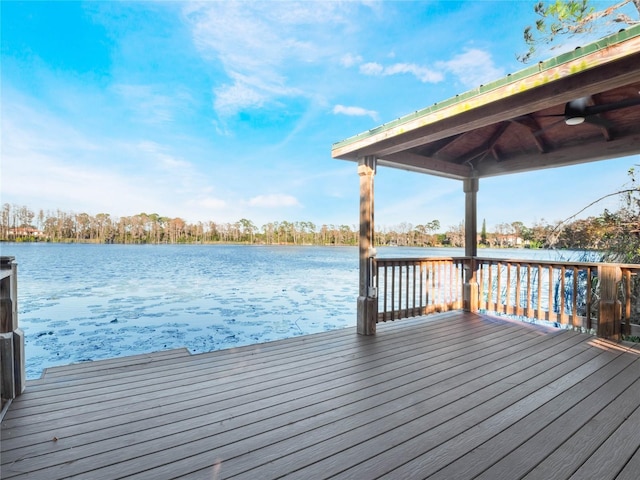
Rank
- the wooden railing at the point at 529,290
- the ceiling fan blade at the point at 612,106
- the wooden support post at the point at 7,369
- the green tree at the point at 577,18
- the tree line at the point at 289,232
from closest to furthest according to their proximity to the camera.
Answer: the wooden support post at the point at 7,369, the ceiling fan blade at the point at 612,106, the wooden railing at the point at 529,290, the green tree at the point at 577,18, the tree line at the point at 289,232

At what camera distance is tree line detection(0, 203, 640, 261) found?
17.7 ft

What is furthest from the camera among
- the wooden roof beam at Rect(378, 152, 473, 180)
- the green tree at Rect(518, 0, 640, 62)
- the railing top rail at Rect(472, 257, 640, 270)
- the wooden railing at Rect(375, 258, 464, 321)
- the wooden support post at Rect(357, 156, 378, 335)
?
the green tree at Rect(518, 0, 640, 62)

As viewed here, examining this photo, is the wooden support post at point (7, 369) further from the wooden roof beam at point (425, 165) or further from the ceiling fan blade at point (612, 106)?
the ceiling fan blade at point (612, 106)

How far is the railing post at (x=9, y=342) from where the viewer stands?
2061 millimetres

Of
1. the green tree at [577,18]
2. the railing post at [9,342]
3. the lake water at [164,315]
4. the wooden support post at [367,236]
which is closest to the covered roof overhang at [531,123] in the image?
the wooden support post at [367,236]

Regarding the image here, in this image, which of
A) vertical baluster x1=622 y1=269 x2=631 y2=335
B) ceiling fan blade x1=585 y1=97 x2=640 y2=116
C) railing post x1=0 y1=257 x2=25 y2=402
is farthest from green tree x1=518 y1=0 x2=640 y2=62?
railing post x1=0 y1=257 x2=25 y2=402

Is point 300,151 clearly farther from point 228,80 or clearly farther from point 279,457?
point 279,457

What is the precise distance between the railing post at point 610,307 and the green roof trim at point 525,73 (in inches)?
109

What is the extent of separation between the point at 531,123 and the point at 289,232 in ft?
152

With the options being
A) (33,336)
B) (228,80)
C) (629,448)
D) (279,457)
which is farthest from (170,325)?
(228,80)

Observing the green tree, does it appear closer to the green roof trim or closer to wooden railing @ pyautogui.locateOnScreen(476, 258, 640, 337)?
wooden railing @ pyautogui.locateOnScreen(476, 258, 640, 337)

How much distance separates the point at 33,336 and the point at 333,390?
5287 mm

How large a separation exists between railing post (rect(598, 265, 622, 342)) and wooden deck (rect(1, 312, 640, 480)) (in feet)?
2.08

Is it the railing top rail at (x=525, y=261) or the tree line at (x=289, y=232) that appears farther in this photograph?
the tree line at (x=289, y=232)
